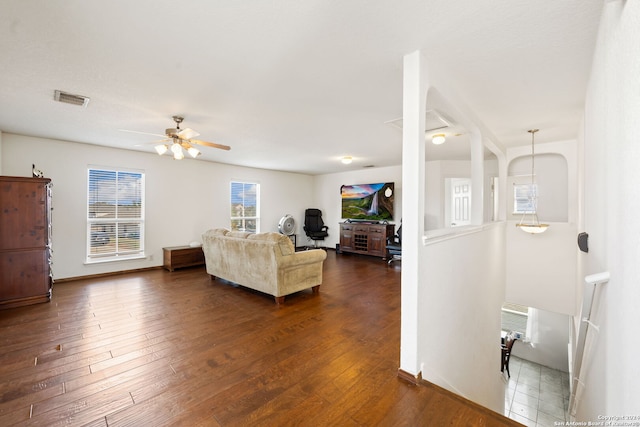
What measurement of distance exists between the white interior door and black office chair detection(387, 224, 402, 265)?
4.36 ft

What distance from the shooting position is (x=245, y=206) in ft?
23.5

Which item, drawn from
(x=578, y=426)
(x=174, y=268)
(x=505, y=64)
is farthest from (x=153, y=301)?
(x=505, y=64)

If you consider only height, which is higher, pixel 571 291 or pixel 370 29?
pixel 370 29

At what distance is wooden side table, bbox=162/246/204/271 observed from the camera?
17.3 feet

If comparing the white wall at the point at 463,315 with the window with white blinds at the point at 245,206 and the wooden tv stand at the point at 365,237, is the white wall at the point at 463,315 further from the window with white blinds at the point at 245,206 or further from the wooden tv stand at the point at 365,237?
the window with white blinds at the point at 245,206

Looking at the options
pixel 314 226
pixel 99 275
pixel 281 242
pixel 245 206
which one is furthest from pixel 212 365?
pixel 314 226

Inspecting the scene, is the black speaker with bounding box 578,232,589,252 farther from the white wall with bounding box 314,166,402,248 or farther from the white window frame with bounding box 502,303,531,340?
the white wall with bounding box 314,166,402,248

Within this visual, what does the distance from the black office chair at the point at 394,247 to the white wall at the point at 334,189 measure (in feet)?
5.20

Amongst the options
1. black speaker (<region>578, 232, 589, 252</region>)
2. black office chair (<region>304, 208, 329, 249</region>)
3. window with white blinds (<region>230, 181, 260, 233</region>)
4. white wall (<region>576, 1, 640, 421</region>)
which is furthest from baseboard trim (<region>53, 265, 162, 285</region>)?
black speaker (<region>578, 232, 589, 252</region>)

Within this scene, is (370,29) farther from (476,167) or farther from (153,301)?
(153,301)

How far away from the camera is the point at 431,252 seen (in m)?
2.04

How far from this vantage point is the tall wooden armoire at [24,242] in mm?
3334

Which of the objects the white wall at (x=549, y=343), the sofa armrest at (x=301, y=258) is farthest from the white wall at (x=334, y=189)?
the white wall at (x=549, y=343)

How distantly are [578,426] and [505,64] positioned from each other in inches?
106
